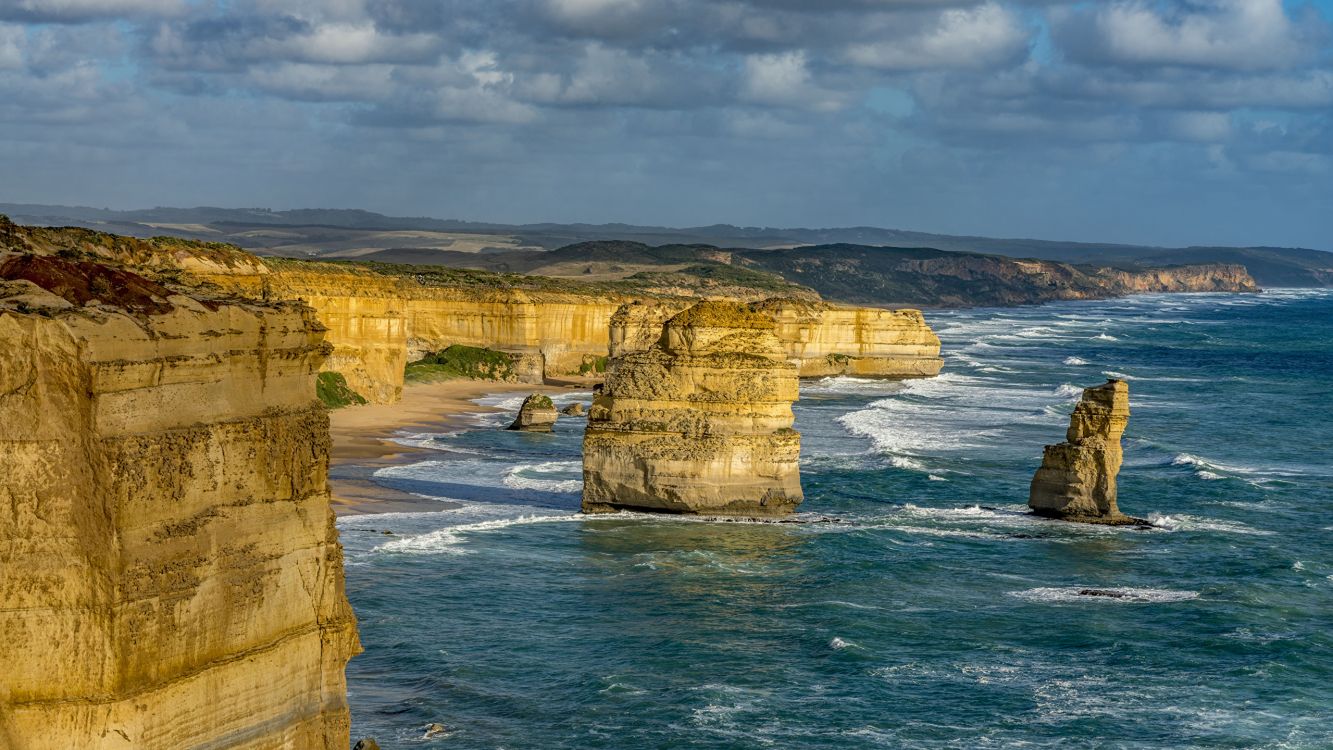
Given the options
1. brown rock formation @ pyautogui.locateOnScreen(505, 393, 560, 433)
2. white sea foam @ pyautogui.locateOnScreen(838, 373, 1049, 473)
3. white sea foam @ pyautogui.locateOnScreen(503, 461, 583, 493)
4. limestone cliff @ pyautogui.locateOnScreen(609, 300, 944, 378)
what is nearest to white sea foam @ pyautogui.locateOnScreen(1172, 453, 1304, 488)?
white sea foam @ pyautogui.locateOnScreen(838, 373, 1049, 473)

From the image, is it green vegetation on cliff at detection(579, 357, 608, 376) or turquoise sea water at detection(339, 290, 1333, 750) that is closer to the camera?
turquoise sea water at detection(339, 290, 1333, 750)

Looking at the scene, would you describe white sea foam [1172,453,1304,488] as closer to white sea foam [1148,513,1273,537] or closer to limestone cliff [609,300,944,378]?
white sea foam [1148,513,1273,537]

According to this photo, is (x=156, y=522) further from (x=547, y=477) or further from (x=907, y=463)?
(x=907, y=463)

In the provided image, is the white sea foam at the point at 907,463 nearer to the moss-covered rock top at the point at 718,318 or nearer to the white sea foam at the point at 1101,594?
the moss-covered rock top at the point at 718,318

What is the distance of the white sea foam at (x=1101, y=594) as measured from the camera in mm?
31641

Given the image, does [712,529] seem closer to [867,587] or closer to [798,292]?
[867,587]

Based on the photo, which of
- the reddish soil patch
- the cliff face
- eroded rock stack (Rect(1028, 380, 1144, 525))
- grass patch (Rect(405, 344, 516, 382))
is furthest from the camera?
grass patch (Rect(405, 344, 516, 382))

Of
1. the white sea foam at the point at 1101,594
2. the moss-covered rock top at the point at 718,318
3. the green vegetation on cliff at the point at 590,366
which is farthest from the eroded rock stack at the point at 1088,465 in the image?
the green vegetation on cliff at the point at 590,366

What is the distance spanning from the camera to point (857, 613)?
99.2 ft

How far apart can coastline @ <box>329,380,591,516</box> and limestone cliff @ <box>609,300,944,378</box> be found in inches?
500

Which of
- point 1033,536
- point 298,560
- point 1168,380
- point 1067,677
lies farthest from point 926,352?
point 298,560

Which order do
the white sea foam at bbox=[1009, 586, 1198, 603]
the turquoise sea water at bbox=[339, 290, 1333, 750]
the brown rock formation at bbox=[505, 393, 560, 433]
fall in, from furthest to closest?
1. the brown rock formation at bbox=[505, 393, 560, 433]
2. the white sea foam at bbox=[1009, 586, 1198, 603]
3. the turquoise sea water at bbox=[339, 290, 1333, 750]

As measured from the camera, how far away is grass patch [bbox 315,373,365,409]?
59.9 meters

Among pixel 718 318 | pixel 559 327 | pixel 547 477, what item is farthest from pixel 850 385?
pixel 718 318
